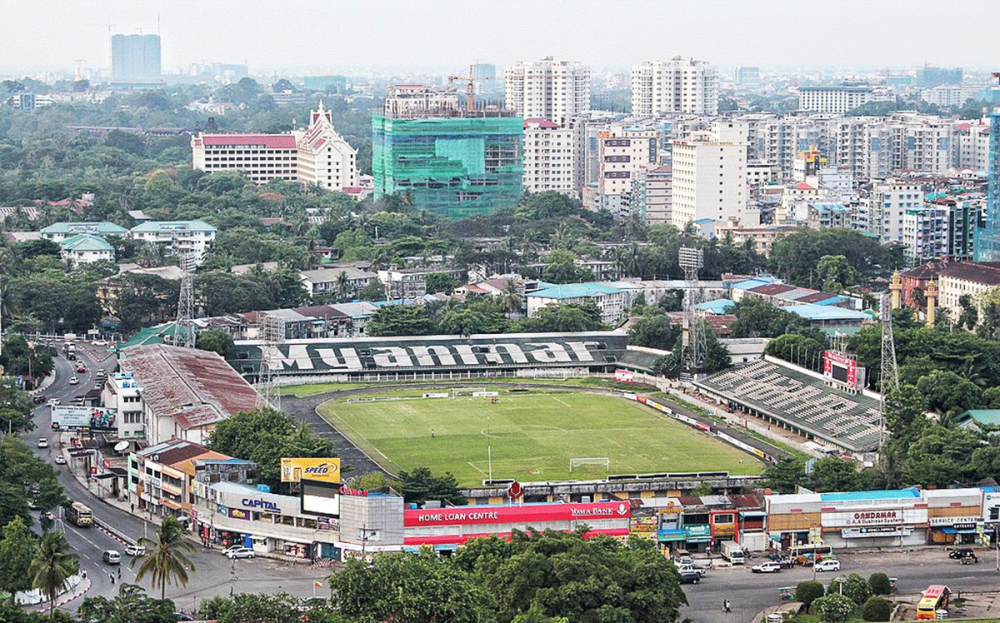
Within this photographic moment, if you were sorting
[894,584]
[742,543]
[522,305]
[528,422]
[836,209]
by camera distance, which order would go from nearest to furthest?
[894,584] < [742,543] < [528,422] < [522,305] < [836,209]

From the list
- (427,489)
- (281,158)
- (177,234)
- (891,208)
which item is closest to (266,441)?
(427,489)

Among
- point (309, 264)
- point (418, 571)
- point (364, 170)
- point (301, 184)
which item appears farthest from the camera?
point (364, 170)

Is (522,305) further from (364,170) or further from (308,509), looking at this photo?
(364,170)

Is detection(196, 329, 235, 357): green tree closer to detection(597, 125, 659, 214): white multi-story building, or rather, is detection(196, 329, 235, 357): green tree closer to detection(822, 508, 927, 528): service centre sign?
detection(822, 508, 927, 528): service centre sign

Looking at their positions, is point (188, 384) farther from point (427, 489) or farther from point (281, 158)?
point (281, 158)

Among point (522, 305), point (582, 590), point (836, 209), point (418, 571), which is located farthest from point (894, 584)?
point (836, 209)

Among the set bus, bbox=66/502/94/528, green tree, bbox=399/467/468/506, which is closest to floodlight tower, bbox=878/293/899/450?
green tree, bbox=399/467/468/506
